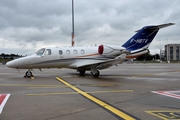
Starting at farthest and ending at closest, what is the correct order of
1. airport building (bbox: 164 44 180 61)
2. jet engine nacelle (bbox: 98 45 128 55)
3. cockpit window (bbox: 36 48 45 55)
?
1. airport building (bbox: 164 44 180 61)
2. cockpit window (bbox: 36 48 45 55)
3. jet engine nacelle (bbox: 98 45 128 55)

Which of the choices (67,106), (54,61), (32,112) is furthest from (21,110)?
(54,61)

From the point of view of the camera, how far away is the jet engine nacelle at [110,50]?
1836cm

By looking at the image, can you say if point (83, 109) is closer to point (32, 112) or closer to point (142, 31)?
point (32, 112)

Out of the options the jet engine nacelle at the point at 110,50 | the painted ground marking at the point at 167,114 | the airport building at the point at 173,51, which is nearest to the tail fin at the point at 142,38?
the jet engine nacelle at the point at 110,50

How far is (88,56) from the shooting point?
20.4 metres

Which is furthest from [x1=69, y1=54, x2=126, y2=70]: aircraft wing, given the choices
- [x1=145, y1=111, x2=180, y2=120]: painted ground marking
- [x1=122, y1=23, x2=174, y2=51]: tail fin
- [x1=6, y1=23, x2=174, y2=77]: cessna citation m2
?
[x1=145, y1=111, x2=180, y2=120]: painted ground marking

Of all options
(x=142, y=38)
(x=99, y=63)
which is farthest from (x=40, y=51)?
(x=142, y=38)

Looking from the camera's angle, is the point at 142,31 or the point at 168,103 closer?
the point at 168,103

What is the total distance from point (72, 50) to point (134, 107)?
1390 centimetres

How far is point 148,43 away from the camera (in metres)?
21.0

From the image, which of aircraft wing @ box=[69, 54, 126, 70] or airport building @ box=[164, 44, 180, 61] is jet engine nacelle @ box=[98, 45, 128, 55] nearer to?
aircraft wing @ box=[69, 54, 126, 70]

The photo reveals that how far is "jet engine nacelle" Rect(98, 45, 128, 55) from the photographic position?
18.4 m

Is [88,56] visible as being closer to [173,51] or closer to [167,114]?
[167,114]

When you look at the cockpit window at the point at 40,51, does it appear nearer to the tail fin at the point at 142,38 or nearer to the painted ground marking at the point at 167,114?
the tail fin at the point at 142,38
